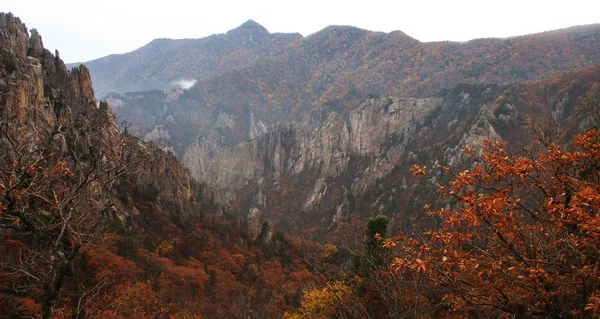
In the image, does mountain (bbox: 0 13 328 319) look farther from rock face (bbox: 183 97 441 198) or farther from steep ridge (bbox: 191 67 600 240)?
rock face (bbox: 183 97 441 198)

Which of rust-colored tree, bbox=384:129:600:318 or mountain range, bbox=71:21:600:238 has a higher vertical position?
rust-colored tree, bbox=384:129:600:318

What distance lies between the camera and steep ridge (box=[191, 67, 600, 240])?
10306 cm

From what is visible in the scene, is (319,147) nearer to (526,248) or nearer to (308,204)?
(308,204)

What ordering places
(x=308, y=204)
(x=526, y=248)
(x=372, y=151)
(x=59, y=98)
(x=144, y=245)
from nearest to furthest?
(x=526, y=248), (x=144, y=245), (x=59, y=98), (x=372, y=151), (x=308, y=204)

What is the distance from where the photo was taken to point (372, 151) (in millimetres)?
142625

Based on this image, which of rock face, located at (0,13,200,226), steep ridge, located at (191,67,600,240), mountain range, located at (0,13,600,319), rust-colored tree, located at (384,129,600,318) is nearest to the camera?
rust-colored tree, located at (384,129,600,318)

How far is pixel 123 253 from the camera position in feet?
128

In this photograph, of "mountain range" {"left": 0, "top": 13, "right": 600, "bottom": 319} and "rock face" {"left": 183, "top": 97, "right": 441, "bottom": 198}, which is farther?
"rock face" {"left": 183, "top": 97, "right": 441, "bottom": 198}

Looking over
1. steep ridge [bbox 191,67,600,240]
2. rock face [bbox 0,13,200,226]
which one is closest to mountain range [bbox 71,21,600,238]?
steep ridge [bbox 191,67,600,240]

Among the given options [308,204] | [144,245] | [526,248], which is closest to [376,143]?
[308,204]

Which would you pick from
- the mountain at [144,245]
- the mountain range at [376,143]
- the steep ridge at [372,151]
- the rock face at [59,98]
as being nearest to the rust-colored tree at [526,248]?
the mountain at [144,245]

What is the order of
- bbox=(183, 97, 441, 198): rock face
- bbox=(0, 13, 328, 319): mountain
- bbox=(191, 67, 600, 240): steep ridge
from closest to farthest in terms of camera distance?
bbox=(0, 13, 328, 319): mountain
bbox=(191, 67, 600, 240): steep ridge
bbox=(183, 97, 441, 198): rock face

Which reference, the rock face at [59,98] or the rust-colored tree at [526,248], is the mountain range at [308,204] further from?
the rock face at [59,98]

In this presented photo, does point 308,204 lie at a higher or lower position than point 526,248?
lower
